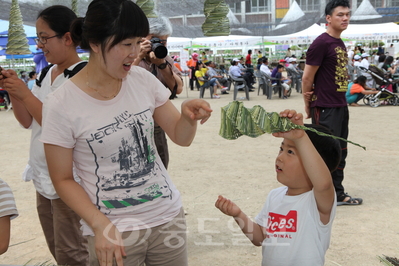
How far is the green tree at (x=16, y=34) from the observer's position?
3.82 m

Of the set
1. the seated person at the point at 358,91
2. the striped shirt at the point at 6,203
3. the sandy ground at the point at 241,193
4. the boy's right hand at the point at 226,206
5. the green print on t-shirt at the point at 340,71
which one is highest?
the green print on t-shirt at the point at 340,71

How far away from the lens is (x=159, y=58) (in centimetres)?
265

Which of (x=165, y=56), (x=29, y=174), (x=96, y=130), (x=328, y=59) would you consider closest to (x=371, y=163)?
(x=328, y=59)

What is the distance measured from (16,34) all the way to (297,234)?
3.76 metres

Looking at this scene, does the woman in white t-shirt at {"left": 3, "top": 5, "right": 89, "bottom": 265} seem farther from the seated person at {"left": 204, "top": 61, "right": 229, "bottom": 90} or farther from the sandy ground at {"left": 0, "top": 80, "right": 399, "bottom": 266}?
the seated person at {"left": 204, "top": 61, "right": 229, "bottom": 90}

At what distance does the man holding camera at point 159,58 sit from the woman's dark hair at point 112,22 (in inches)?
44.6

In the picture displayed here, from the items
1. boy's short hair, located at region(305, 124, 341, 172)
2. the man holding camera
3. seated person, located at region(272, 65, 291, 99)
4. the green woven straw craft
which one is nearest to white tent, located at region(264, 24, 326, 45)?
seated person, located at region(272, 65, 291, 99)

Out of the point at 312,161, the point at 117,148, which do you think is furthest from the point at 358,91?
the point at 117,148

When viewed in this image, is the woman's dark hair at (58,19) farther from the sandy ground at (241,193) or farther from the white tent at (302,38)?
the white tent at (302,38)

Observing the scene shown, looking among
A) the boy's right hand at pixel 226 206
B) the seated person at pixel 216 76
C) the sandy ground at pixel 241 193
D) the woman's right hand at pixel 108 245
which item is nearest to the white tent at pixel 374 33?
the seated person at pixel 216 76

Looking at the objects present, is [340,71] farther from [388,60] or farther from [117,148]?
[388,60]

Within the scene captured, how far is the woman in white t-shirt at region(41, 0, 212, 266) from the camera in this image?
147 centimetres

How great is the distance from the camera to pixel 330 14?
147 inches

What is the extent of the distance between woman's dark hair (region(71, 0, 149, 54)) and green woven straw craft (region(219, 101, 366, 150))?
0.45 meters
